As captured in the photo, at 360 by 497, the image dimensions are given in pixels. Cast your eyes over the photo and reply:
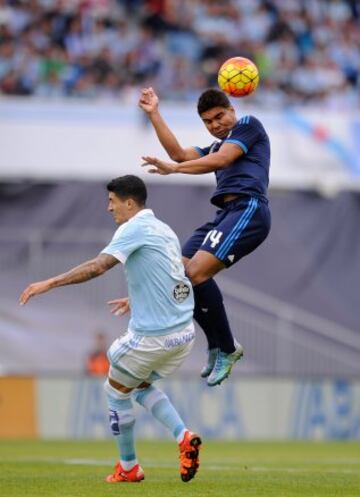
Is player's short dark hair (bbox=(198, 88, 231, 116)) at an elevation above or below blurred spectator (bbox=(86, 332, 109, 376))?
above

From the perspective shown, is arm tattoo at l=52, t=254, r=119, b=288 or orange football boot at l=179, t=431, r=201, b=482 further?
orange football boot at l=179, t=431, r=201, b=482

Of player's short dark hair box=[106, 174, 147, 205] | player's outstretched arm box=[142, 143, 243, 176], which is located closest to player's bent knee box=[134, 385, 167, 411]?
player's short dark hair box=[106, 174, 147, 205]

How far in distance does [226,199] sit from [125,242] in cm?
154

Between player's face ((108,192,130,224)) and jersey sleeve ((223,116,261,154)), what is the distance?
1.25m

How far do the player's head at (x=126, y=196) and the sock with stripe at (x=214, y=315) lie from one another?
3.94ft

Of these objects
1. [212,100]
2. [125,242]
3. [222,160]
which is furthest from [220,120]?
[125,242]

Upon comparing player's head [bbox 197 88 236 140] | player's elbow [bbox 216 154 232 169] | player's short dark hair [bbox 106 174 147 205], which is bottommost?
player's short dark hair [bbox 106 174 147 205]

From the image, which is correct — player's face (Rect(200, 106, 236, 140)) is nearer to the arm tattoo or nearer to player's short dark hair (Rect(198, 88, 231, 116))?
player's short dark hair (Rect(198, 88, 231, 116))

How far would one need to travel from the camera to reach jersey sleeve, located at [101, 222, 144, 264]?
383 inches

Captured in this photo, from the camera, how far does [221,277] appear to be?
23.4 metres

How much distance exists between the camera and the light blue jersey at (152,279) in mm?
9938

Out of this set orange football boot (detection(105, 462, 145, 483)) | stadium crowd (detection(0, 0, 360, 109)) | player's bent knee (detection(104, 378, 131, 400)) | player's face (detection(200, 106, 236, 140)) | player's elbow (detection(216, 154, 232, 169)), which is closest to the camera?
player's bent knee (detection(104, 378, 131, 400))

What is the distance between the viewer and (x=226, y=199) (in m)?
11.1

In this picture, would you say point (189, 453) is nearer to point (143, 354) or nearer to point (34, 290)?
point (143, 354)
